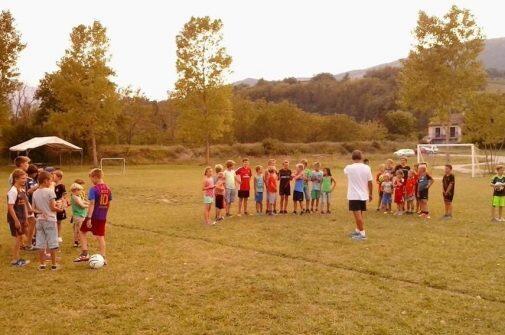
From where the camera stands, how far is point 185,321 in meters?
6.10

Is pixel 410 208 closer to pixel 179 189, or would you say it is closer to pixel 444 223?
pixel 444 223

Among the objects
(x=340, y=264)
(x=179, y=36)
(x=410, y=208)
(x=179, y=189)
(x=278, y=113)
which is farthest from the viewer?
(x=278, y=113)

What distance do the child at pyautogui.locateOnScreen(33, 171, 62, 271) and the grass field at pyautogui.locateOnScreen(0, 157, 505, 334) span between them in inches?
20.2

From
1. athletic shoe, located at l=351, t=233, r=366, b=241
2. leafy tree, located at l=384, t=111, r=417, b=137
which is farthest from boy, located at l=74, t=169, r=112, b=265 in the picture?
leafy tree, located at l=384, t=111, r=417, b=137

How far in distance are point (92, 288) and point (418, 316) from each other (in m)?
5.01

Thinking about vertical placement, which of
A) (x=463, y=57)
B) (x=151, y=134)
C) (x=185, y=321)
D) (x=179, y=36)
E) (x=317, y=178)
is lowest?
(x=185, y=321)

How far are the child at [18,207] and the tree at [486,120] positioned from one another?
103 feet

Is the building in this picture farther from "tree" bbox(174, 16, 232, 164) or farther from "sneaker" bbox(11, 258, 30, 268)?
"sneaker" bbox(11, 258, 30, 268)

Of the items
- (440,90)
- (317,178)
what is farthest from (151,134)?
(317,178)

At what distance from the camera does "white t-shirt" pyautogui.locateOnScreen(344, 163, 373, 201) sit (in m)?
10.7

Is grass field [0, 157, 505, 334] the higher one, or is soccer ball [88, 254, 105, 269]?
soccer ball [88, 254, 105, 269]

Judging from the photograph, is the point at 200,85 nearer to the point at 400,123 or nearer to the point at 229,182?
the point at 229,182

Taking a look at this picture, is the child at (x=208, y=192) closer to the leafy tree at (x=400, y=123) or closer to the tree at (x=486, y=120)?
the tree at (x=486, y=120)

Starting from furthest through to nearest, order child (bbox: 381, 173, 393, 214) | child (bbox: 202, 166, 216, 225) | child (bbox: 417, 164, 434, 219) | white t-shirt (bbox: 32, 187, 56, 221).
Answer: child (bbox: 381, 173, 393, 214) < child (bbox: 417, 164, 434, 219) < child (bbox: 202, 166, 216, 225) < white t-shirt (bbox: 32, 187, 56, 221)
